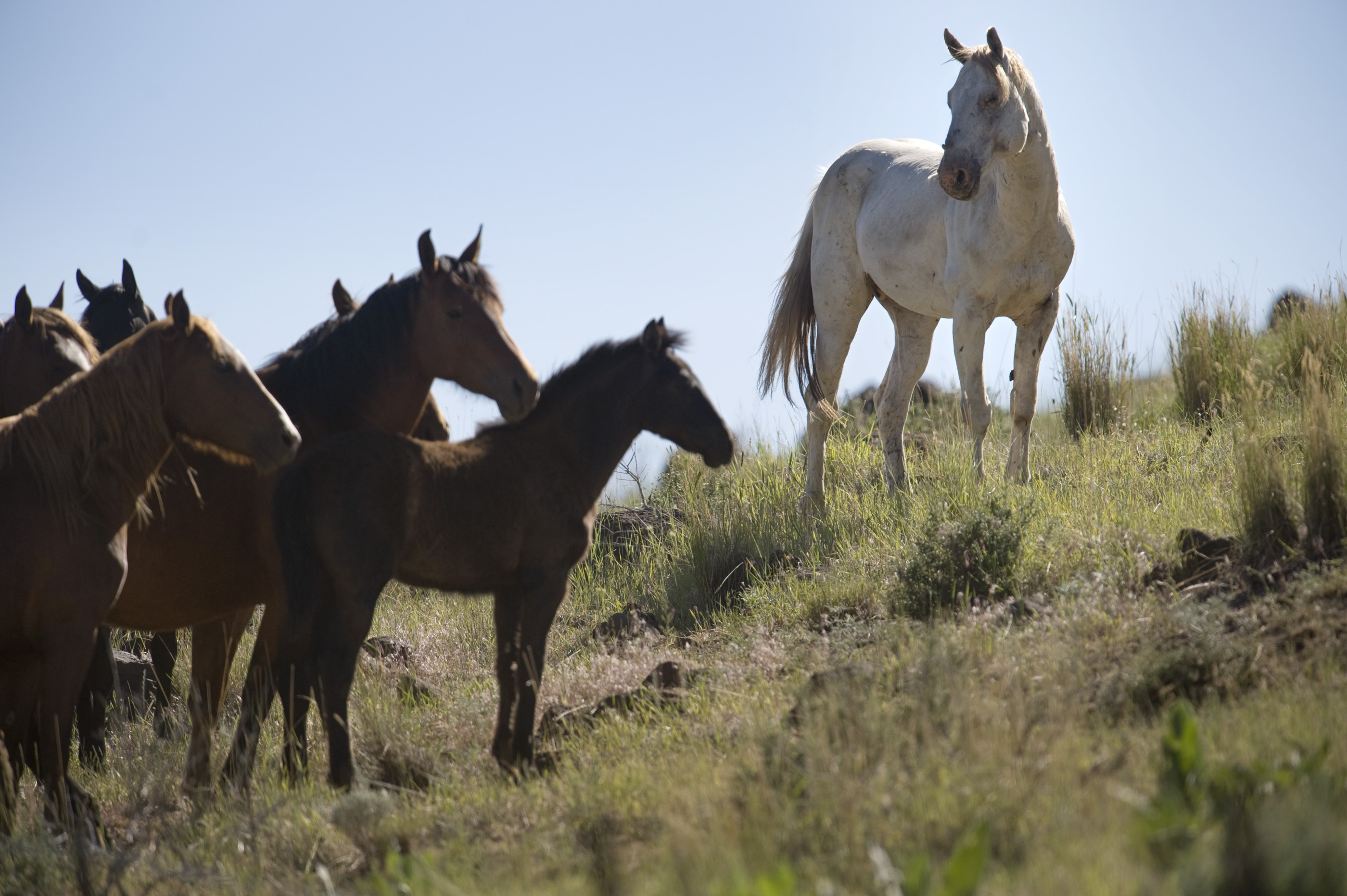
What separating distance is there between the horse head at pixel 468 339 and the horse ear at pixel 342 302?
82 centimetres

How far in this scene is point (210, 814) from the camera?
4133 mm

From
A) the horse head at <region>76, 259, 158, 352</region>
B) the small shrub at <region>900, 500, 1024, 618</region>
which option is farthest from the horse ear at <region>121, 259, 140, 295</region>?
the small shrub at <region>900, 500, 1024, 618</region>

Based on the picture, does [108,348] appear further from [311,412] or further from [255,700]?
[255,700]

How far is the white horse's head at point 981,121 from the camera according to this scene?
6.49 meters

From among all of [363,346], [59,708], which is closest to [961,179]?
[363,346]

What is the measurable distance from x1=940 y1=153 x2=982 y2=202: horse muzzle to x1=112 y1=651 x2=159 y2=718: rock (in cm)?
594

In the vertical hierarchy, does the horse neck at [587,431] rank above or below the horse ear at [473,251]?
below

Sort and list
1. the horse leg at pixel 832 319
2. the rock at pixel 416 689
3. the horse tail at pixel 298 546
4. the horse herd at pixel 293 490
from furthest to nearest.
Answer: the horse leg at pixel 832 319
the rock at pixel 416 689
the horse tail at pixel 298 546
the horse herd at pixel 293 490

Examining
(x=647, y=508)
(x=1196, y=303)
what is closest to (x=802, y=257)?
(x=647, y=508)

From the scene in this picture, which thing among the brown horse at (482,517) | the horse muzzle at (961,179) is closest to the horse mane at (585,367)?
the brown horse at (482,517)

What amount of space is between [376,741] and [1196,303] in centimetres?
853

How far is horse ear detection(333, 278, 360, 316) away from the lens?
5.19 meters

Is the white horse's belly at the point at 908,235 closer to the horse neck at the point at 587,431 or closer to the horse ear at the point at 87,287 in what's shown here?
the horse neck at the point at 587,431

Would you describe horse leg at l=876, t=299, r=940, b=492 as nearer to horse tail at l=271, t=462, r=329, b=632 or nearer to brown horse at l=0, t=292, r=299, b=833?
horse tail at l=271, t=462, r=329, b=632
